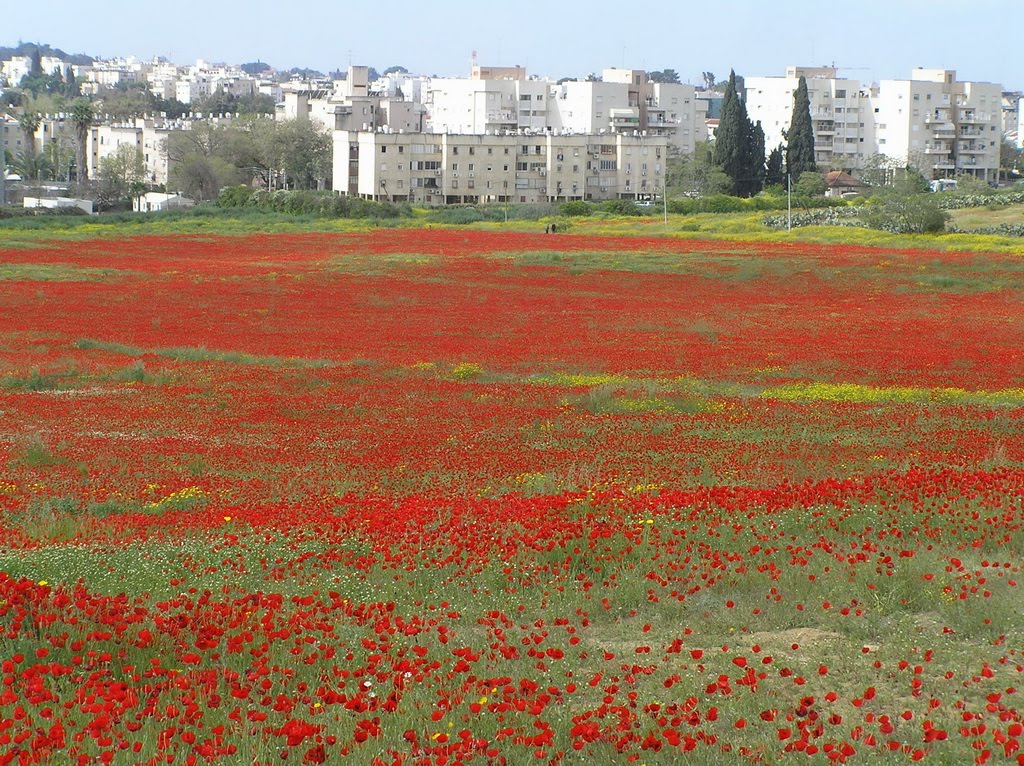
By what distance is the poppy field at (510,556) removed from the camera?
6949 millimetres

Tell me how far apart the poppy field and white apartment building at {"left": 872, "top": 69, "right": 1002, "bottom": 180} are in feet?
493

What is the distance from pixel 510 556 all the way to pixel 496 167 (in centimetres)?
13446

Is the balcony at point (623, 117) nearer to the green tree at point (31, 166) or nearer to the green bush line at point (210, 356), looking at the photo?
the green tree at point (31, 166)

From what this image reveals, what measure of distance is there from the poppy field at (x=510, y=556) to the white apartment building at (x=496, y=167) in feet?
361

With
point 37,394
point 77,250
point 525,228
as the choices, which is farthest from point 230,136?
point 37,394

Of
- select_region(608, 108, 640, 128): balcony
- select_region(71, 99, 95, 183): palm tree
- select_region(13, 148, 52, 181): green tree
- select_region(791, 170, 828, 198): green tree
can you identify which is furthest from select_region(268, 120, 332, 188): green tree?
select_region(791, 170, 828, 198): green tree

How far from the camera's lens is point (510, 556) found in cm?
1094

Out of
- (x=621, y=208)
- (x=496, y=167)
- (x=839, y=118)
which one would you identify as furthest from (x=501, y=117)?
(x=621, y=208)

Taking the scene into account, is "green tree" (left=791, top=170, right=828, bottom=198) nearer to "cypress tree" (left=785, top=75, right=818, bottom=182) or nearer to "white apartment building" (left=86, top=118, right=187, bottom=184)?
"cypress tree" (left=785, top=75, right=818, bottom=182)

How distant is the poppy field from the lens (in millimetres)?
6949

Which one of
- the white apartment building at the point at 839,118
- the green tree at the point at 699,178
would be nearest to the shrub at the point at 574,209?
the green tree at the point at 699,178

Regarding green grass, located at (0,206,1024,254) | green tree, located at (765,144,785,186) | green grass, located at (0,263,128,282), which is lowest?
green grass, located at (0,263,128,282)

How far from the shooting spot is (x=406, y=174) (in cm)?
14125

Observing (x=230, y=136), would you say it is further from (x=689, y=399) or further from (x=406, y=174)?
(x=689, y=399)
